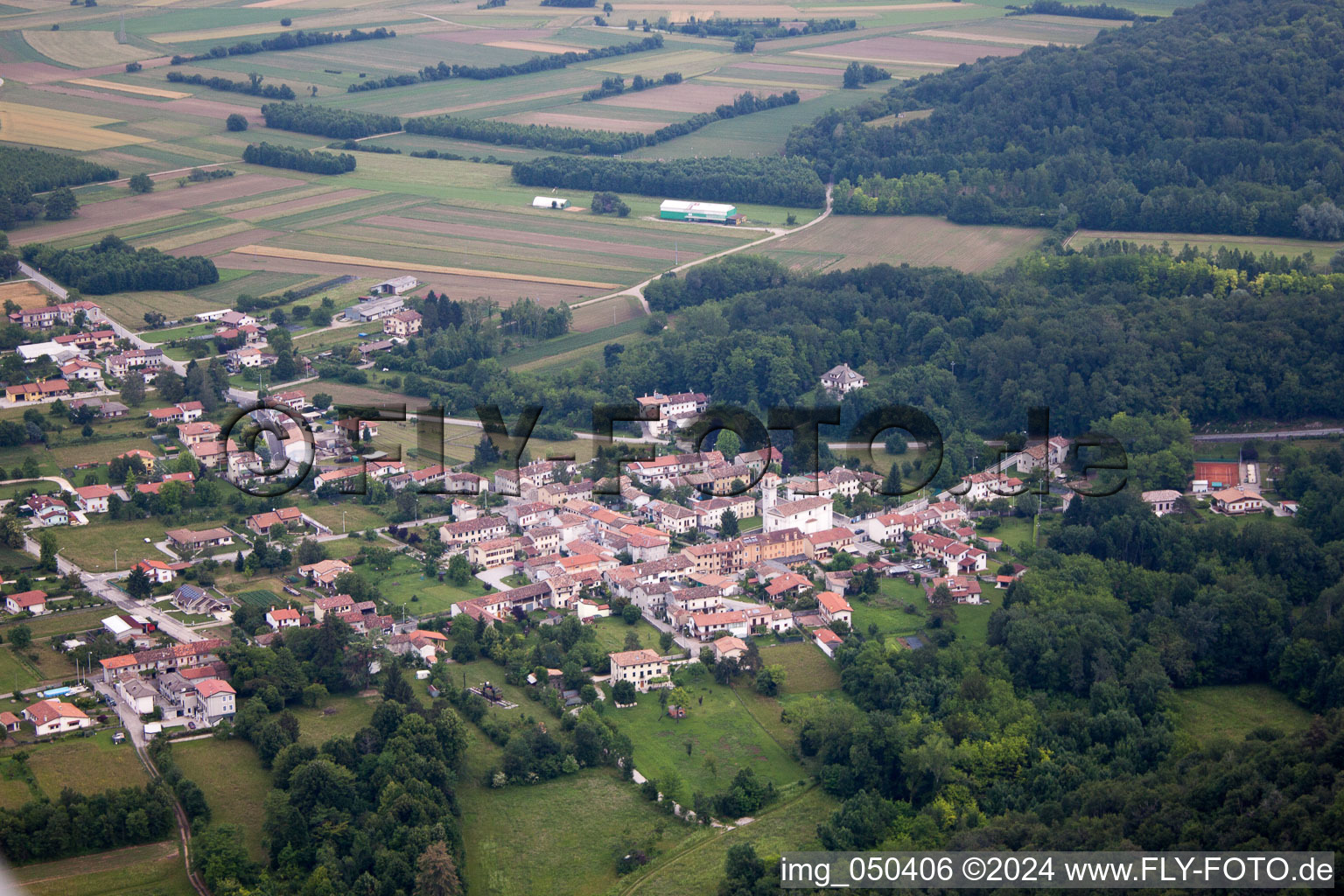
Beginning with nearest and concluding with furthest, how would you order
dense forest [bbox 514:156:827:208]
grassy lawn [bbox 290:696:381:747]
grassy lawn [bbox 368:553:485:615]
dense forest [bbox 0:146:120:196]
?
1. grassy lawn [bbox 290:696:381:747]
2. grassy lawn [bbox 368:553:485:615]
3. dense forest [bbox 0:146:120:196]
4. dense forest [bbox 514:156:827:208]

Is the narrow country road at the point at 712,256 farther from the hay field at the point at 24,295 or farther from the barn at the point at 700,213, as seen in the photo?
the hay field at the point at 24,295

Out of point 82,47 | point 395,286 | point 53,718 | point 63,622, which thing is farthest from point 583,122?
point 53,718

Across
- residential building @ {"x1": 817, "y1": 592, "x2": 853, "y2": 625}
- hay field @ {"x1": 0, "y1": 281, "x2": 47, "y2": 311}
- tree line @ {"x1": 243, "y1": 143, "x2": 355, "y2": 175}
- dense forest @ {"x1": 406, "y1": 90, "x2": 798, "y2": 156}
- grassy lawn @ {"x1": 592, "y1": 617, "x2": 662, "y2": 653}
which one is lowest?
grassy lawn @ {"x1": 592, "y1": 617, "x2": 662, "y2": 653}

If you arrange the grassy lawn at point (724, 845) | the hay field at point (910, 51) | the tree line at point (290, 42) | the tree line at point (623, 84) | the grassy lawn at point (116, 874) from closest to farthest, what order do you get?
1. the grassy lawn at point (116, 874)
2. the grassy lawn at point (724, 845)
3. the hay field at point (910, 51)
4. the tree line at point (623, 84)
5. the tree line at point (290, 42)

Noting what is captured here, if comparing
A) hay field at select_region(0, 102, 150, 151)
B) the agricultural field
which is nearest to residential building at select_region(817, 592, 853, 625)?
the agricultural field

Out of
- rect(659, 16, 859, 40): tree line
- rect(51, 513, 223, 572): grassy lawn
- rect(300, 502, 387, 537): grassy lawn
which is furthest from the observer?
rect(659, 16, 859, 40): tree line

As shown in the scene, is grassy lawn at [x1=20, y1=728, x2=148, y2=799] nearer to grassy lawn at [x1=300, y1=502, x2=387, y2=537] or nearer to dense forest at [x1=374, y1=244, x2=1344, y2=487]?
grassy lawn at [x1=300, y1=502, x2=387, y2=537]

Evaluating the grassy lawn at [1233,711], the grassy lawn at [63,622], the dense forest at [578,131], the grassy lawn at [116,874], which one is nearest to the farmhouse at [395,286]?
the dense forest at [578,131]
